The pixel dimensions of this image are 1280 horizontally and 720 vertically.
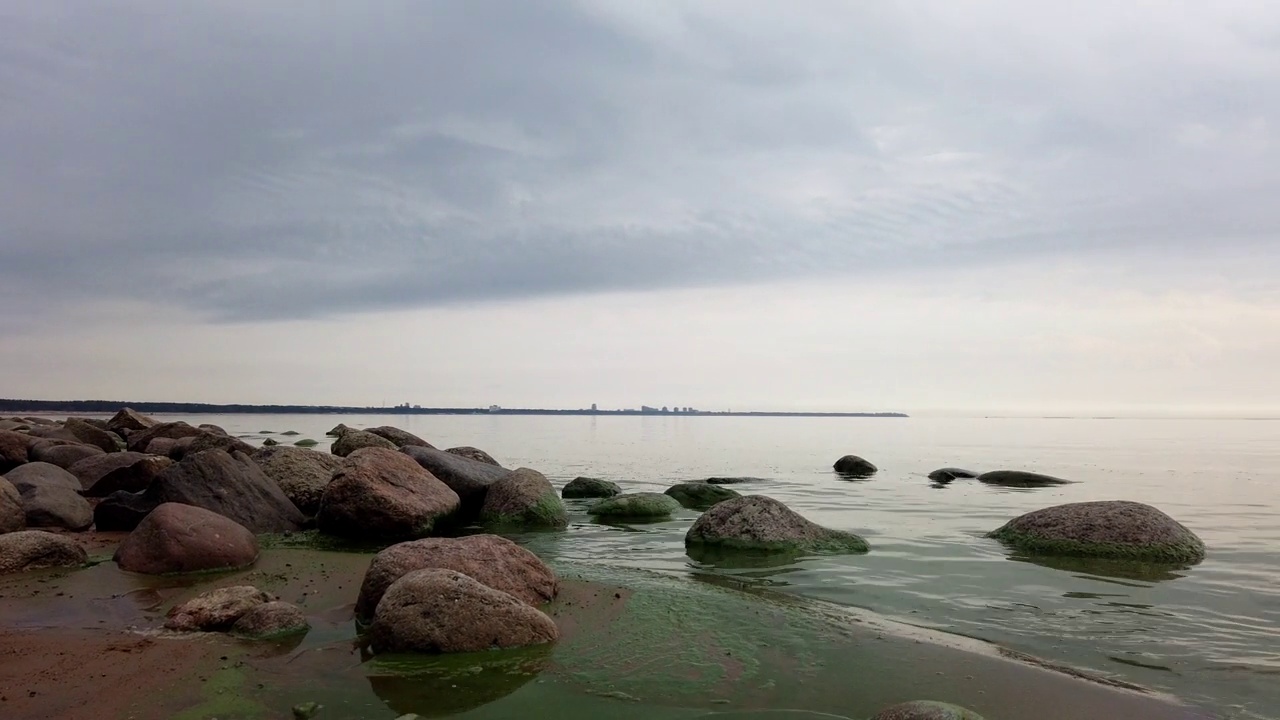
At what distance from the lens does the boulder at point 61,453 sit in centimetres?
1808

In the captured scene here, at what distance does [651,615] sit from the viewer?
7555mm

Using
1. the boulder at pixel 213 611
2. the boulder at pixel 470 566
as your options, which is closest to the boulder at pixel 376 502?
the boulder at pixel 470 566

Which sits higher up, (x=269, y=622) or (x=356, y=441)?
(x=356, y=441)

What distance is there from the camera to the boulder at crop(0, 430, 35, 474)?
61.6ft

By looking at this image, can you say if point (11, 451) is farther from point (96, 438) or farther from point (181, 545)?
point (181, 545)

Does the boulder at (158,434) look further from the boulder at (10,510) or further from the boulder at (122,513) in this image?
the boulder at (10,510)

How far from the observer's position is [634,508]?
15836mm

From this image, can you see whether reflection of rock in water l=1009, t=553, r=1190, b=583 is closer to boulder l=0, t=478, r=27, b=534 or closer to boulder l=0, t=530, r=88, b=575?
boulder l=0, t=530, r=88, b=575

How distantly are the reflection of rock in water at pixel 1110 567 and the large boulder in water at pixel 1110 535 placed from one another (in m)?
0.24

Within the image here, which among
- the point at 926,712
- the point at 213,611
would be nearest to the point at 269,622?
the point at 213,611

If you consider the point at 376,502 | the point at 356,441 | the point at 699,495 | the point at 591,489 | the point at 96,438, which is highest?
the point at 356,441

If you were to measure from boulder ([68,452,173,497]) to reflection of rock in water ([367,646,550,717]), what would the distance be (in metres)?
11.3

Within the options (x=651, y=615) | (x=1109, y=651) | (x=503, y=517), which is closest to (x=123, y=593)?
(x=651, y=615)

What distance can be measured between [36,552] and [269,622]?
4834 mm
